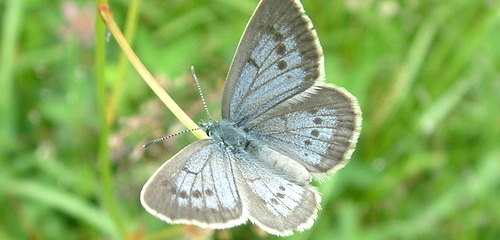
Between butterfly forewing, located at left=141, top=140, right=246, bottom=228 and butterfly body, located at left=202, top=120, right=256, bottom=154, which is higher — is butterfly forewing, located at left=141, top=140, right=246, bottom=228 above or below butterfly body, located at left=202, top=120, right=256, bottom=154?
below

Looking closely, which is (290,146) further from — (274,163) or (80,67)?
(80,67)

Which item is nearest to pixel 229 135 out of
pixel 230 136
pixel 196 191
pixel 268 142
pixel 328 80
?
pixel 230 136

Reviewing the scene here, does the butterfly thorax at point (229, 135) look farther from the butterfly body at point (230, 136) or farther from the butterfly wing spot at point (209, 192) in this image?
the butterfly wing spot at point (209, 192)

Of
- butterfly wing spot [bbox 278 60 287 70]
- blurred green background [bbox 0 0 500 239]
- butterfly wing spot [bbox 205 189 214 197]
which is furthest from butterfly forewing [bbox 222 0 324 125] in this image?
blurred green background [bbox 0 0 500 239]

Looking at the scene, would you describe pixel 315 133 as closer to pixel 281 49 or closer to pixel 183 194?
pixel 281 49

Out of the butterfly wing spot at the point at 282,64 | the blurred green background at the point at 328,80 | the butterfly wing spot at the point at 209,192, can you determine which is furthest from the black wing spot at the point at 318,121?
the blurred green background at the point at 328,80

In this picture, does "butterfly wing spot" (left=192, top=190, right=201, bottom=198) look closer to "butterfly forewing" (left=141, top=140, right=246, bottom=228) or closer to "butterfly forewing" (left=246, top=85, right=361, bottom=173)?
"butterfly forewing" (left=141, top=140, right=246, bottom=228)
